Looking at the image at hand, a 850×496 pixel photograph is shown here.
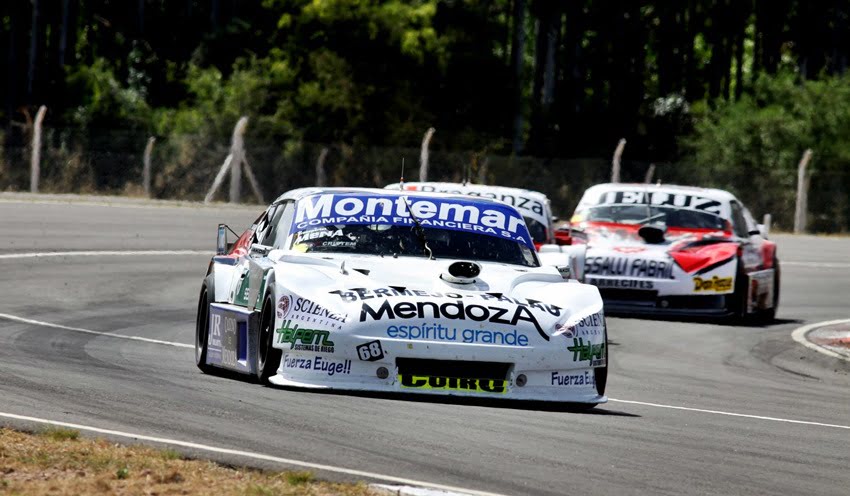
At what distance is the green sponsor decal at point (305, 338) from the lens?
9500mm

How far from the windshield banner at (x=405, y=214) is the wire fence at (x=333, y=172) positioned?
22786 mm

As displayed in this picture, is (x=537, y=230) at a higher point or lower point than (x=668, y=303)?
higher

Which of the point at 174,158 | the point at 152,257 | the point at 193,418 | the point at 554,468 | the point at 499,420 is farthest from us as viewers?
the point at 174,158

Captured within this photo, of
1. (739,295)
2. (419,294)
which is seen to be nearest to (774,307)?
(739,295)

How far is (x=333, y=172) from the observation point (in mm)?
39125

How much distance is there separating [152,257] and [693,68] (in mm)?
37938

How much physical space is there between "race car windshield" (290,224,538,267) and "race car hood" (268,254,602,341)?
24cm

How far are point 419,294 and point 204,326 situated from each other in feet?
7.77

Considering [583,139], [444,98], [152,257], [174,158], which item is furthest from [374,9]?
[152,257]

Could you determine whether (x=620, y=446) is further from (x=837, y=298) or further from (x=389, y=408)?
(x=837, y=298)

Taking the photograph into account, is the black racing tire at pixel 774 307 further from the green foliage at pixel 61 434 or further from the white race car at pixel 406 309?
the green foliage at pixel 61 434

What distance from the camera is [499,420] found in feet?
30.3

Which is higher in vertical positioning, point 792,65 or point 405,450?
point 792,65

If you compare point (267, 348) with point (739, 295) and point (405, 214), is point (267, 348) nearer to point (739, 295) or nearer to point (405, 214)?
point (405, 214)
